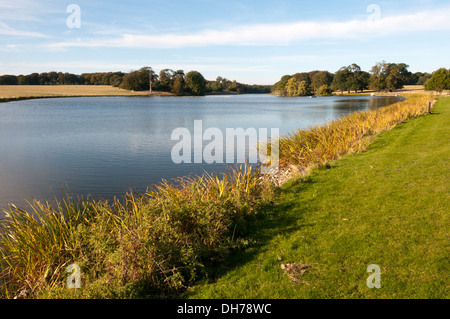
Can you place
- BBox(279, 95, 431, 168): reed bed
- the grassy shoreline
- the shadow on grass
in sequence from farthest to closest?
1. BBox(279, 95, 431, 168): reed bed
2. the shadow on grass
3. the grassy shoreline

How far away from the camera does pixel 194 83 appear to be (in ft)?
458

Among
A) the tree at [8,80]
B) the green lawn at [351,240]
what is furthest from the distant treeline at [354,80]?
the green lawn at [351,240]

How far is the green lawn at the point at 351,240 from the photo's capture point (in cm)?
430

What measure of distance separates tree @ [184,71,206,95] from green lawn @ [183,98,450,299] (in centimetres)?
13480

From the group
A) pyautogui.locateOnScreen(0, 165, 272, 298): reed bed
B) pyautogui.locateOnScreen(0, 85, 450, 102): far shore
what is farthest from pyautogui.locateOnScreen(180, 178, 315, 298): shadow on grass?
pyautogui.locateOnScreen(0, 85, 450, 102): far shore

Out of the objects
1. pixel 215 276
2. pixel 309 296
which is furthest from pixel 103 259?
pixel 309 296

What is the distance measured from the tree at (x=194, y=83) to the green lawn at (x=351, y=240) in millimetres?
134804

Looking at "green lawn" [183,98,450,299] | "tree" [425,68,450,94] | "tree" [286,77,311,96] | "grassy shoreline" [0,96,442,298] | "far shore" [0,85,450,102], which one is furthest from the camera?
"tree" [286,77,311,96]

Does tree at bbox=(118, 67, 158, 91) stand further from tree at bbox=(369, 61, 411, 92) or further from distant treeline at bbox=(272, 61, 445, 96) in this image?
tree at bbox=(369, 61, 411, 92)

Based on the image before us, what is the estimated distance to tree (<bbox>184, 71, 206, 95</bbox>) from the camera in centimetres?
13925

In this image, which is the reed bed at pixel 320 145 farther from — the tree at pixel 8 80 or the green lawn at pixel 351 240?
the tree at pixel 8 80

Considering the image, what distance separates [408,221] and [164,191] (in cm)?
532

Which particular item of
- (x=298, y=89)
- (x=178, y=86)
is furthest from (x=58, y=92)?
(x=298, y=89)

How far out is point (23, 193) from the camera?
10852 mm
